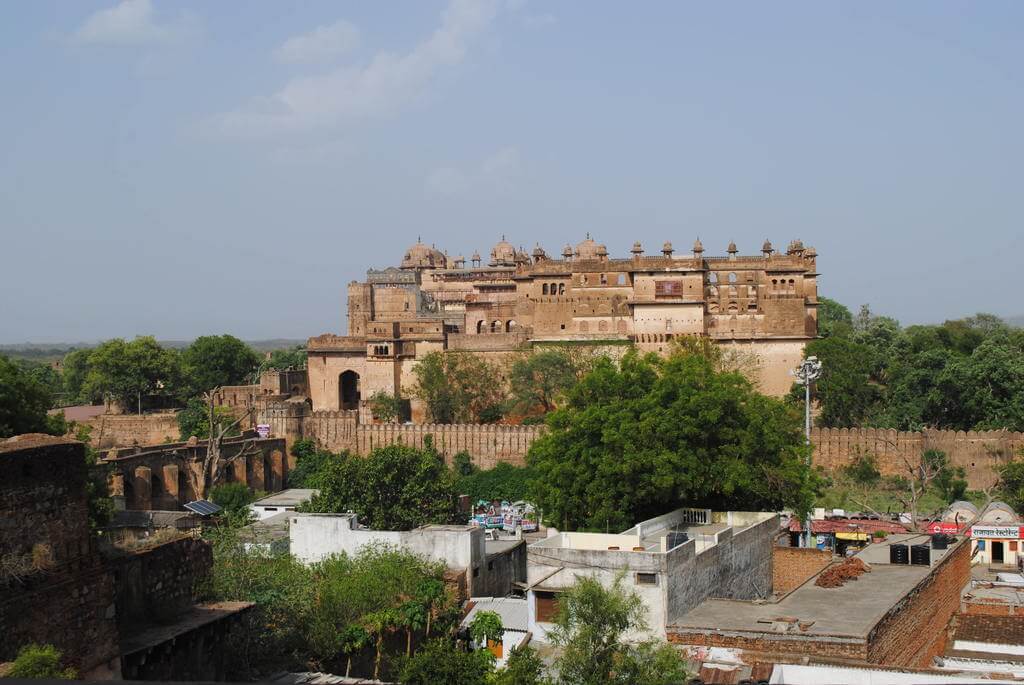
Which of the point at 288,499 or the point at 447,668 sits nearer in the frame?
the point at 447,668

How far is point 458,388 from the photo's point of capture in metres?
43.9

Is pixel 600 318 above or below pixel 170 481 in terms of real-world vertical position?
above

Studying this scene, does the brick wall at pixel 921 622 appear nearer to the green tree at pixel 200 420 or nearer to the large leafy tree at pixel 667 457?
the large leafy tree at pixel 667 457

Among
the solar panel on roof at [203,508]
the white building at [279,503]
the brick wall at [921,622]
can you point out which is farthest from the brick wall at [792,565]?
the white building at [279,503]

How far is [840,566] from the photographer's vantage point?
17.3 metres

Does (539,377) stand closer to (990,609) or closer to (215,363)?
(990,609)

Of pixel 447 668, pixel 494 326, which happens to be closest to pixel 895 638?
pixel 447 668

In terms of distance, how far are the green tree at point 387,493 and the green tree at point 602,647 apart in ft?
44.0

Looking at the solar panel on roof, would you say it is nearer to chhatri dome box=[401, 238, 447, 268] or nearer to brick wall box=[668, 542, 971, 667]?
brick wall box=[668, 542, 971, 667]

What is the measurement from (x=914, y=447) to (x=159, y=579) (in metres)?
28.8

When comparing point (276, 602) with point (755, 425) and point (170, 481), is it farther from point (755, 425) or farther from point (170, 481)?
point (170, 481)

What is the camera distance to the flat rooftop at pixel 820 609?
13562 millimetres

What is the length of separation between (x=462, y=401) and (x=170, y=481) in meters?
12.0

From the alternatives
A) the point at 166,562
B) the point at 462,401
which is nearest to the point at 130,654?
the point at 166,562
